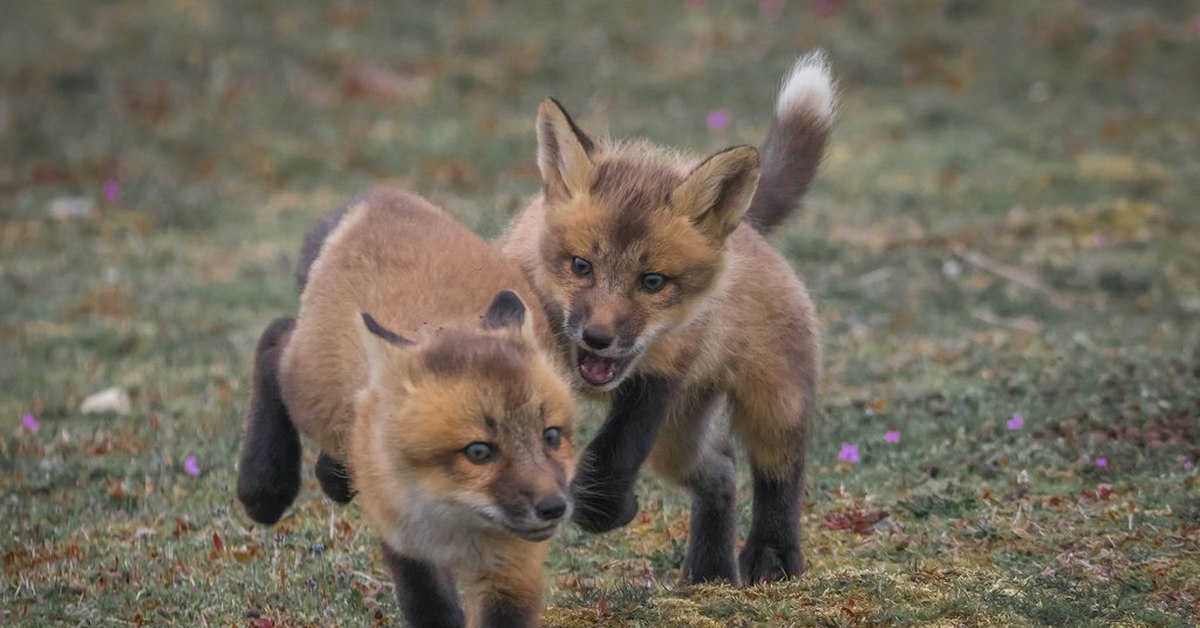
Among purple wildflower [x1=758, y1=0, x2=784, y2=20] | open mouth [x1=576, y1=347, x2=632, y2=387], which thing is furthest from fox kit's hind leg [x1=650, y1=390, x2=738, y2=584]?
purple wildflower [x1=758, y1=0, x2=784, y2=20]

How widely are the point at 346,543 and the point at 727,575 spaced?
180 centimetres

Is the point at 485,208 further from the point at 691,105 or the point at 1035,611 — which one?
the point at 1035,611

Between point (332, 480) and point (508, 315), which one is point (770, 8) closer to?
point (332, 480)

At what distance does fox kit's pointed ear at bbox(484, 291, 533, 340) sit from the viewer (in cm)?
554

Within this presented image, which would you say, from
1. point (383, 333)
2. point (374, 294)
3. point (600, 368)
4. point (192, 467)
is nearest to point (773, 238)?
point (600, 368)

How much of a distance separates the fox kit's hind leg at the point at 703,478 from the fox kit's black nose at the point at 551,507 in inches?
88.9

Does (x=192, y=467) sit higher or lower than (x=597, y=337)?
lower

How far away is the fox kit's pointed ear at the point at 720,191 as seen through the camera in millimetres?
Result: 6672

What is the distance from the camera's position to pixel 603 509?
21.4 feet

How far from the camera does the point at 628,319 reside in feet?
20.7

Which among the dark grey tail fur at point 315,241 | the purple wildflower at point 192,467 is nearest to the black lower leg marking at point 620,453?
the dark grey tail fur at point 315,241

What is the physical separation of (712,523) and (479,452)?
2.56 metres

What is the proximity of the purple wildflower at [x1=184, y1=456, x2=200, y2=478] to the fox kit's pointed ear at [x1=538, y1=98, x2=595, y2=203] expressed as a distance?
3.05 meters

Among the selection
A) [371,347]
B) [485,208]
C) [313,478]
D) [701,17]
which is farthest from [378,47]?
[371,347]
